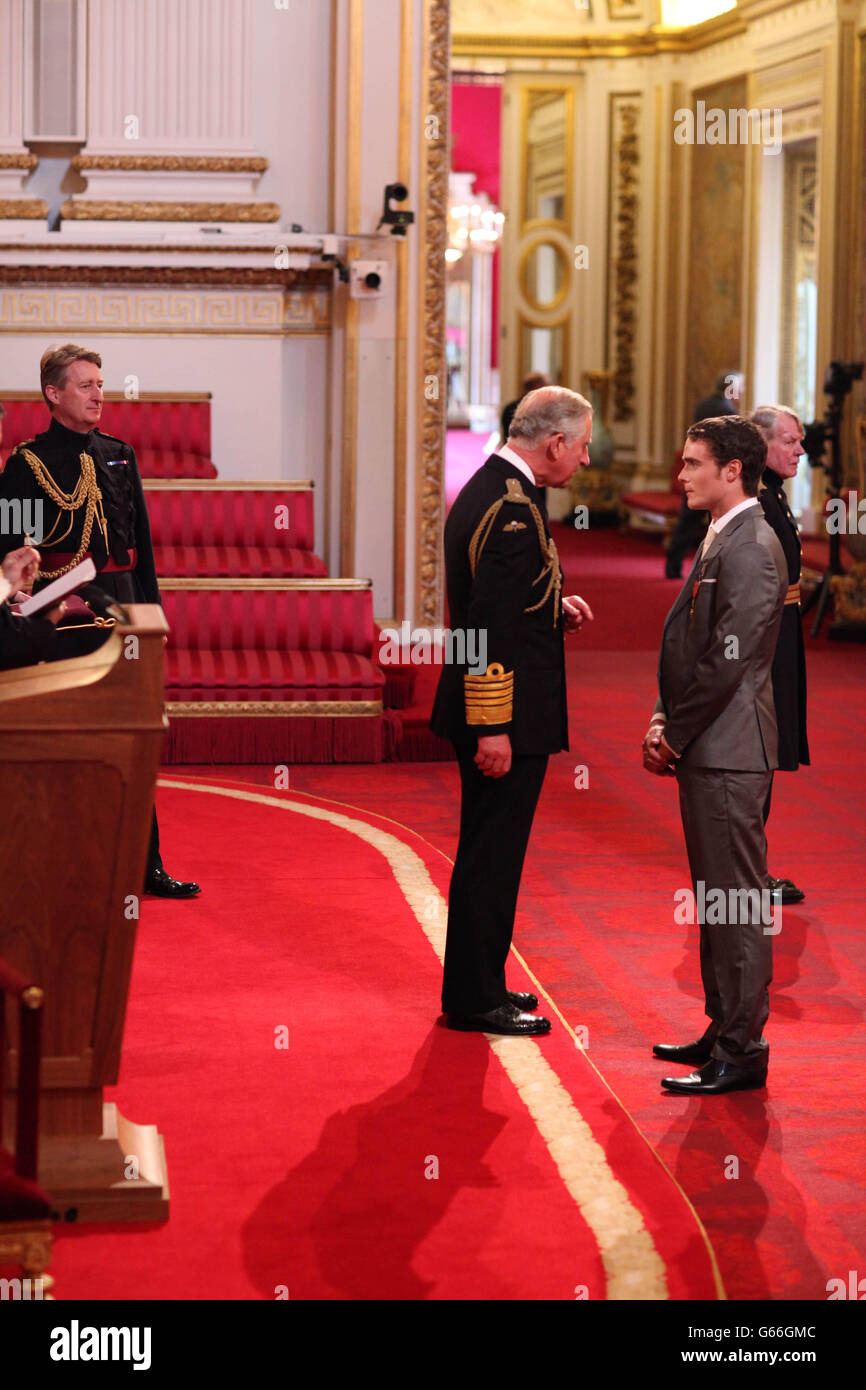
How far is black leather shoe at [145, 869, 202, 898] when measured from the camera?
5188mm

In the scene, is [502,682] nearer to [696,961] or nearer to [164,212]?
[696,961]

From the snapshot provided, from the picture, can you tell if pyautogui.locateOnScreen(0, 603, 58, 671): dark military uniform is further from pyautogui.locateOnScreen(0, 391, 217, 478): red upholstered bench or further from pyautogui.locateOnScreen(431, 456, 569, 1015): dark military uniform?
pyautogui.locateOnScreen(0, 391, 217, 478): red upholstered bench

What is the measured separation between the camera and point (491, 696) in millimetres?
3932

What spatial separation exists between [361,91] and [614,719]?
3322 millimetres

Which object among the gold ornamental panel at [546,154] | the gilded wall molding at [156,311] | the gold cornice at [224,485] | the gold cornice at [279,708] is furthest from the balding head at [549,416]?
the gold ornamental panel at [546,154]

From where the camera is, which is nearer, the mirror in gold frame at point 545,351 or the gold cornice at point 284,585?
the gold cornice at point 284,585

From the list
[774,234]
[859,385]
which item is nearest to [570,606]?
[859,385]

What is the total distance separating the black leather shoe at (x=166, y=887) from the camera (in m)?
5.19

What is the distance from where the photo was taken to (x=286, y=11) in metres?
9.12

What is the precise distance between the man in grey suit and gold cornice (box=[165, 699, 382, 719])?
347cm

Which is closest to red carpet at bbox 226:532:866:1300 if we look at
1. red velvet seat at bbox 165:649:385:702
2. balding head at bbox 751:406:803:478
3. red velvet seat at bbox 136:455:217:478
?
red velvet seat at bbox 165:649:385:702

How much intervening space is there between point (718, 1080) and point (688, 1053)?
0.62 feet

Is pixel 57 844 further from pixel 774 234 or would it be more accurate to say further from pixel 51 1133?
pixel 774 234

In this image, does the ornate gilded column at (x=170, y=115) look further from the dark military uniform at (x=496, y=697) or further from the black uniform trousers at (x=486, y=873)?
the black uniform trousers at (x=486, y=873)
